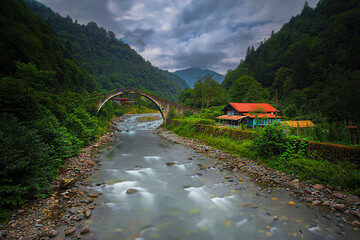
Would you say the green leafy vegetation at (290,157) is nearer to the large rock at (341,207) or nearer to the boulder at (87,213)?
the large rock at (341,207)

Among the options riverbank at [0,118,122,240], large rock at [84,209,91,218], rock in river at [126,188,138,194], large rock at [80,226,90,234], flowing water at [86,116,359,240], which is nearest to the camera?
riverbank at [0,118,122,240]

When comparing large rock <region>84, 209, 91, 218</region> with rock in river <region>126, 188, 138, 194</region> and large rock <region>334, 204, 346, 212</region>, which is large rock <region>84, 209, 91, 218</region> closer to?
rock in river <region>126, 188, 138, 194</region>

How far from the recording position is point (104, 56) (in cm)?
14650

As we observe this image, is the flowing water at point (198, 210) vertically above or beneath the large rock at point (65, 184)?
beneath

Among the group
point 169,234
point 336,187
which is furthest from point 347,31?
point 169,234

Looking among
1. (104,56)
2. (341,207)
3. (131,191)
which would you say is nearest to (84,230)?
(131,191)

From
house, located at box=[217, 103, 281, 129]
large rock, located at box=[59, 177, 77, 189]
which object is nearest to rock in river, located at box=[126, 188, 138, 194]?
large rock, located at box=[59, 177, 77, 189]

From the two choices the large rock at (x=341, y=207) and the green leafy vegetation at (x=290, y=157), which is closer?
the large rock at (x=341, y=207)

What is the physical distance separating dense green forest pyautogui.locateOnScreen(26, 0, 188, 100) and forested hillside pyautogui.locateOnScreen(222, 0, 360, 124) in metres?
93.1

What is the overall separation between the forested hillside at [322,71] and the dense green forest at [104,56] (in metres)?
93.1

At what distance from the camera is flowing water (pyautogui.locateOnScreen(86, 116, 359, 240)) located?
5.57m

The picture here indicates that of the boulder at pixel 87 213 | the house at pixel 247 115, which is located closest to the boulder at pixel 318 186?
the boulder at pixel 87 213

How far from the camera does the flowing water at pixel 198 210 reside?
557cm

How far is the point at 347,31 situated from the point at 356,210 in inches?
2291
